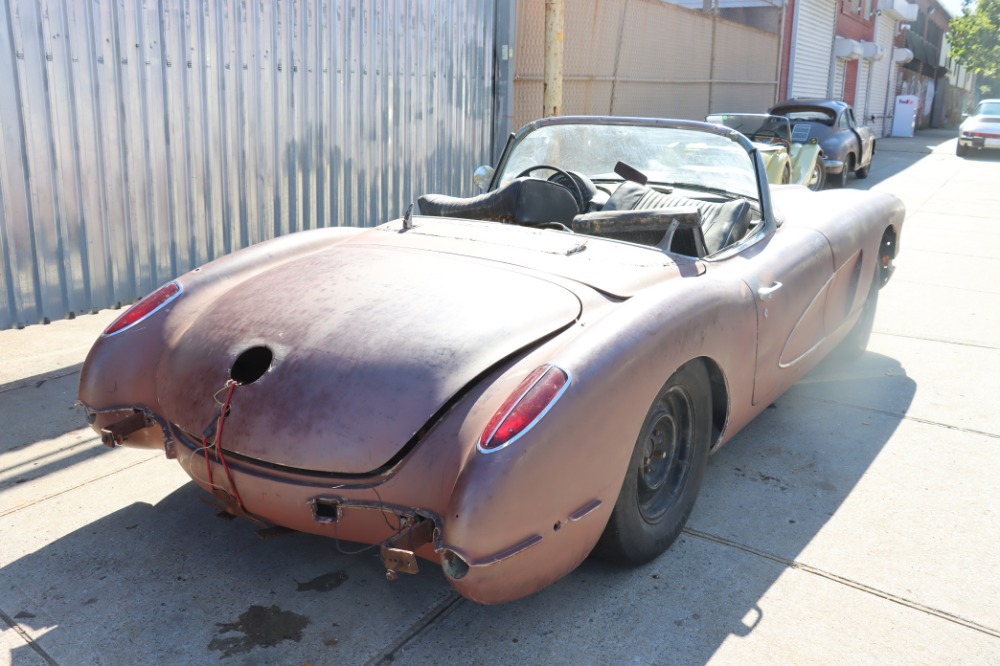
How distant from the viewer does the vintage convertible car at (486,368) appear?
7.48 feet

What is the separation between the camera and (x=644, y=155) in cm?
424

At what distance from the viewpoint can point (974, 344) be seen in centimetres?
566

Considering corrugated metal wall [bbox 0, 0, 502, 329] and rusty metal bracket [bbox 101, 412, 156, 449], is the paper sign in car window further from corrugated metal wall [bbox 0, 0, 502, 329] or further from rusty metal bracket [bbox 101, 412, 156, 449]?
rusty metal bracket [bbox 101, 412, 156, 449]

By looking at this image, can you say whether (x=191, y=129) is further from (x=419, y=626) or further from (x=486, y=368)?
(x=419, y=626)

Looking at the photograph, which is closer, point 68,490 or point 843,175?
point 68,490

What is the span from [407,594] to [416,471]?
0.64 m

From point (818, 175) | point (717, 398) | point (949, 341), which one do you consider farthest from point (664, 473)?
point (818, 175)

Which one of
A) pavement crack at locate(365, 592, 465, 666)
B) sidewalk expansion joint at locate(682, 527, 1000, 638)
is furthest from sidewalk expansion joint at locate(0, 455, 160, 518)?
sidewalk expansion joint at locate(682, 527, 1000, 638)

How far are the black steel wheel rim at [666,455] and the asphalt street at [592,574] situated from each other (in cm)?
20

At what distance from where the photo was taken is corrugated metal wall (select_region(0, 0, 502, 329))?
4.83 meters

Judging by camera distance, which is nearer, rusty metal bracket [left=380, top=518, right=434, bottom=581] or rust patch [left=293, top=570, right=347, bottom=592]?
rusty metal bracket [left=380, top=518, right=434, bottom=581]

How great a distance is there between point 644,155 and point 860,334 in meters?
1.89

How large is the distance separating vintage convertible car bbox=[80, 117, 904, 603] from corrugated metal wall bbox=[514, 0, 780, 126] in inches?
228

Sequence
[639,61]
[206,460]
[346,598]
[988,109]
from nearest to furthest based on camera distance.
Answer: [206,460], [346,598], [639,61], [988,109]
